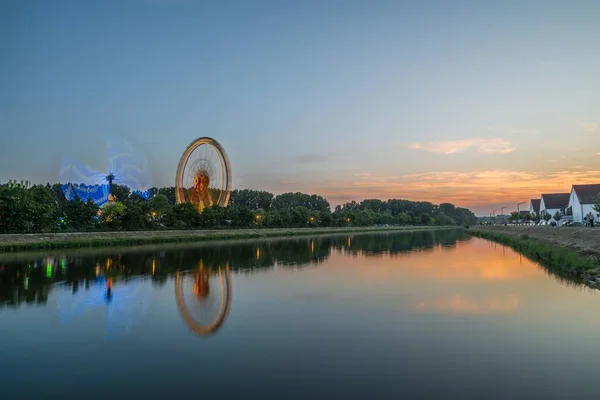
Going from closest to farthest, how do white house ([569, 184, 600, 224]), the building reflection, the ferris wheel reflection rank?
the ferris wheel reflection < the building reflection < white house ([569, 184, 600, 224])

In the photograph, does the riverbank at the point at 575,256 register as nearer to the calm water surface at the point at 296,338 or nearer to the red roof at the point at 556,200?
the calm water surface at the point at 296,338

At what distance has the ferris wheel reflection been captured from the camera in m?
10.8

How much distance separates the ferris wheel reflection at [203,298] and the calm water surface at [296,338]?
0.22ft

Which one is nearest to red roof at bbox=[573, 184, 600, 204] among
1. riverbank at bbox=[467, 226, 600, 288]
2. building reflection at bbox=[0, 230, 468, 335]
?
riverbank at bbox=[467, 226, 600, 288]

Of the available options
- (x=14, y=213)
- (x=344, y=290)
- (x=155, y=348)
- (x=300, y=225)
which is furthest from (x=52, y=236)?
(x=300, y=225)

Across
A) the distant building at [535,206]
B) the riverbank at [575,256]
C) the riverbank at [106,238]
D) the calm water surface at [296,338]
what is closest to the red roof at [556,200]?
the distant building at [535,206]

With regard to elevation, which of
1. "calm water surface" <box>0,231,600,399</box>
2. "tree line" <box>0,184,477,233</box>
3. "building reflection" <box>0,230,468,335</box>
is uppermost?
"tree line" <box>0,184,477,233</box>

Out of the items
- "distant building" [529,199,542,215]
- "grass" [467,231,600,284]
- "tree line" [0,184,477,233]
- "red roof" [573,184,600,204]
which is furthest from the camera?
"distant building" [529,199,542,215]

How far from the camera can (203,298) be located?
13.9 m

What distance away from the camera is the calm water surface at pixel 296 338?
6.77 m

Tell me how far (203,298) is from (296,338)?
557 centimetres

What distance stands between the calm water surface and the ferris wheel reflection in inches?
2.7

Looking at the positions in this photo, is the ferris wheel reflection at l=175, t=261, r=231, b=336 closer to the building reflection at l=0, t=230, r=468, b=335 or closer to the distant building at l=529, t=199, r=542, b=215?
the building reflection at l=0, t=230, r=468, b=335

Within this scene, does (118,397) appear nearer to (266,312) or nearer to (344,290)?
(266,312)
